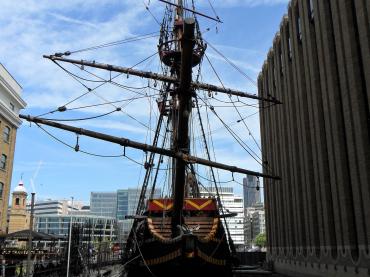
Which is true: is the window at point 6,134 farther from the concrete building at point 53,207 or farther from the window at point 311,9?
the concrete building at point 53,207

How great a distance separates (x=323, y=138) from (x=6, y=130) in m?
29.1

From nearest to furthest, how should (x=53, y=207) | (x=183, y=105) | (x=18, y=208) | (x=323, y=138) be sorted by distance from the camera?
1. (x=183, y=105)
2. (x=323, y=138)
3. (x=18, y=208)
4. (x=53, y=207)

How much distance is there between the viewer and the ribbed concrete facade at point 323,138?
23.6m

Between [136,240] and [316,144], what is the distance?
14149 mm

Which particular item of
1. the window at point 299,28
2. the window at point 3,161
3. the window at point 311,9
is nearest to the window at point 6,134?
the window at point 3,161

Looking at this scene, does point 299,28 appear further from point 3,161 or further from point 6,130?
point 3,161

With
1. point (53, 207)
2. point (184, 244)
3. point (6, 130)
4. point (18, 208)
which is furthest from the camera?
point (53, 207)

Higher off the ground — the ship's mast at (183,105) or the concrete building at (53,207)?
the concrete building at (53,207)

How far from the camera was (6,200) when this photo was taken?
42656 mm

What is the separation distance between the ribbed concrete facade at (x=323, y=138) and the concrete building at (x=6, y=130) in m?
24.7

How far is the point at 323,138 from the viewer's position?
95.5ft

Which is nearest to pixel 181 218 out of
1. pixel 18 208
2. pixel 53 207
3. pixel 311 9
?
pixel 311 9

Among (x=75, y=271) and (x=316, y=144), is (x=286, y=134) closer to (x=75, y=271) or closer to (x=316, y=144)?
(x=316, y=144)

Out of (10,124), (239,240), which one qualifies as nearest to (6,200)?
(10,124)
